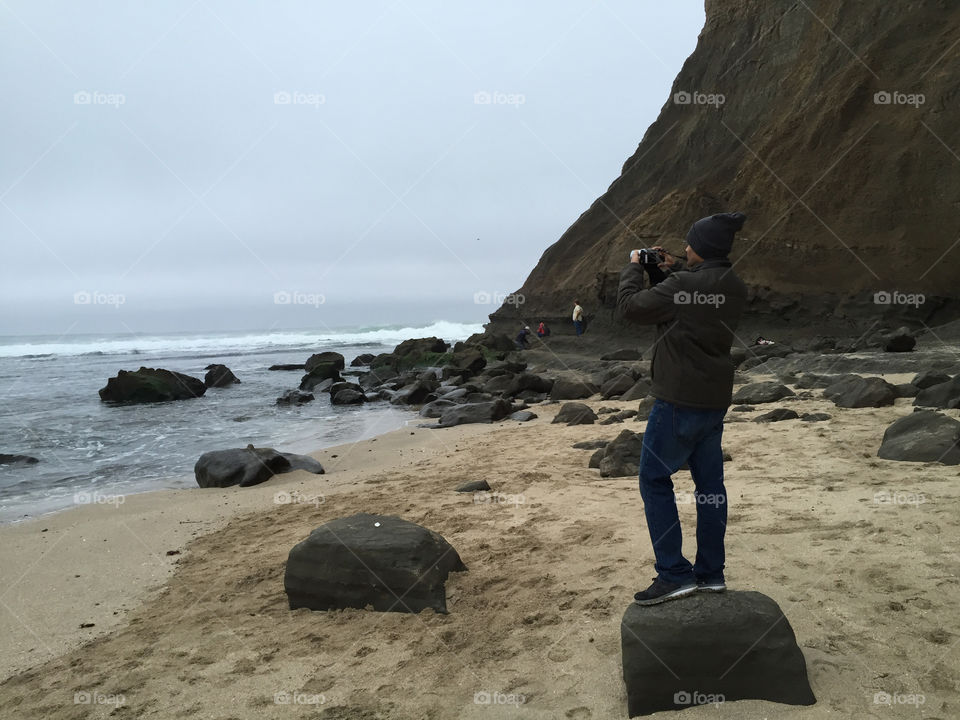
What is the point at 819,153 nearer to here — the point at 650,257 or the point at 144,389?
the point at 650,257

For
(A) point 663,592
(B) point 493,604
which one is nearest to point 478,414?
(B) point 493,604

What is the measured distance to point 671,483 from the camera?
3078 mm

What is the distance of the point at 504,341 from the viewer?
30391 mm

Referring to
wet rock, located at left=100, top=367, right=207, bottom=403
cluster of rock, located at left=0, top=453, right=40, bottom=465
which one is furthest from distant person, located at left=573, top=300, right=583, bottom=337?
cluster of rock, located at left=0, top=453, right=40, bottom=465

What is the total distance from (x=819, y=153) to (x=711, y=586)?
79.5ft

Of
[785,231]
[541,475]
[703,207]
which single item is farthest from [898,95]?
[541,475]

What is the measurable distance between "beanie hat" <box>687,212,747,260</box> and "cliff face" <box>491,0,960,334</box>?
64.4ft

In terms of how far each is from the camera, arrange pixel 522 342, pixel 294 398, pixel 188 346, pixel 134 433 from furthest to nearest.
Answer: pixel 188 346 → pixel 522 342 → pixel 294 398 → pixel 134 433

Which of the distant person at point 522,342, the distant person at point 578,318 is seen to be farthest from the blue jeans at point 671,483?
the distant person at point 522,342

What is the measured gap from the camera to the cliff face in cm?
2025

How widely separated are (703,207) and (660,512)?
84.9ft

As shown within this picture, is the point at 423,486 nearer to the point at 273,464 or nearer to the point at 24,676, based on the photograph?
the point at 273,464

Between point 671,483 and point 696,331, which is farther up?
point 696,331

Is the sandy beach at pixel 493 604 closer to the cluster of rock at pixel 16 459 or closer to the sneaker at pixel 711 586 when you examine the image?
the sneaker at pixel 711 586
